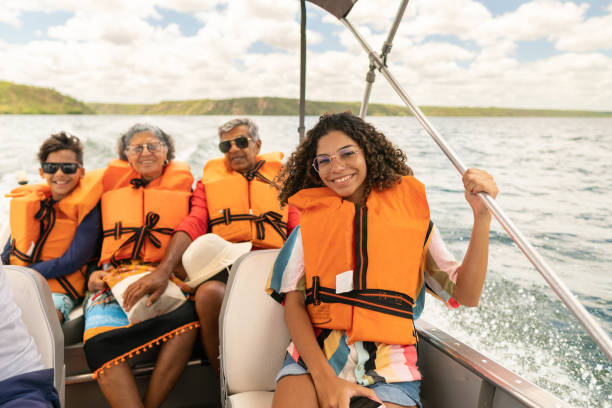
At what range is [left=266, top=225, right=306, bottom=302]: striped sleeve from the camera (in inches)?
51.0

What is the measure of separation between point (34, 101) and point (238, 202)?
44.4ft

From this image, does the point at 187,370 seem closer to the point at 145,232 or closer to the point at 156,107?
the point at 145,232

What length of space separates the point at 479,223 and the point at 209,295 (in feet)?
3.85

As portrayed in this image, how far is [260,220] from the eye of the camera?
84.9 inches

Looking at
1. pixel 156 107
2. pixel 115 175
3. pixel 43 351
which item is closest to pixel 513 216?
pixel 115 175

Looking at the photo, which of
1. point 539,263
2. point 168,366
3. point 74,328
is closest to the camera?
point 539,263

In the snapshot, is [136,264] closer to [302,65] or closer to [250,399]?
[250,399]

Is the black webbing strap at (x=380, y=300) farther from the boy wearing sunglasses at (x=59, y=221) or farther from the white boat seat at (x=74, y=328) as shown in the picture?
the boy wearing sunglasses at (x=59, y=221)

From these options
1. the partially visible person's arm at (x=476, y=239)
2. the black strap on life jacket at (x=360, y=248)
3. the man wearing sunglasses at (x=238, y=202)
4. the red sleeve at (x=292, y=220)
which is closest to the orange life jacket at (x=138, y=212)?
the man wearing sunglasses at (x=238, y=202)

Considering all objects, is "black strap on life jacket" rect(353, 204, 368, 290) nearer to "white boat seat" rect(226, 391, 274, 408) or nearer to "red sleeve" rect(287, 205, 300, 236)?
"white boat seat" rect(226, 391, 274, 408)

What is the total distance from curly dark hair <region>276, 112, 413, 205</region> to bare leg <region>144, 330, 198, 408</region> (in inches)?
30.6

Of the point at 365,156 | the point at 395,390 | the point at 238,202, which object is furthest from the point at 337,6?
the point at 395,390

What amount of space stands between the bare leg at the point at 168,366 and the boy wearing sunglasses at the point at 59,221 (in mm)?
647

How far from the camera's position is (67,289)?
1.97m
